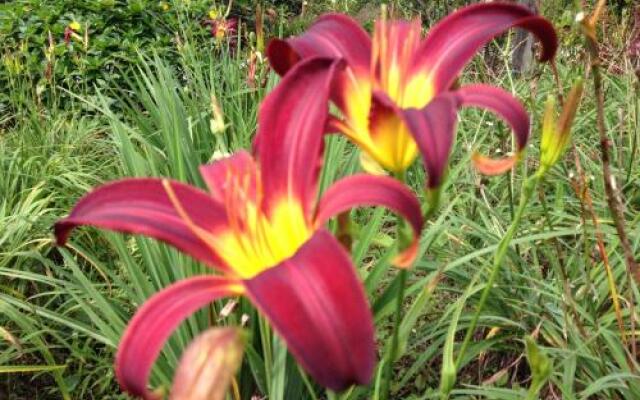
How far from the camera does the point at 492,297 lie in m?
1.71

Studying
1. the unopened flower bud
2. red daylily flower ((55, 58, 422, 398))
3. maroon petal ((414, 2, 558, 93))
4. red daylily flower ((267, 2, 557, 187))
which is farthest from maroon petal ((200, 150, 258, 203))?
the unopened flower bud

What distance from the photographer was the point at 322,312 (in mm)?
534

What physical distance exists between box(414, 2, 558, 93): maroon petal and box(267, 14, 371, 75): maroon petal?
7 centimetres

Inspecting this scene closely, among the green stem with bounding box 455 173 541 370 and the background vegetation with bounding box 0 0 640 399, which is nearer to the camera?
the green stem with bounding box 455 173 541 370

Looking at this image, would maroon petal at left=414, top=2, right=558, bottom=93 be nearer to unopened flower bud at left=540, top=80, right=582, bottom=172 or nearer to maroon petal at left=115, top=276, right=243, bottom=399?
unopened flower bud at left=540, top=80, right=582, bottom=172

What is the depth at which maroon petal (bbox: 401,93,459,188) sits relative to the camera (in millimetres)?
625

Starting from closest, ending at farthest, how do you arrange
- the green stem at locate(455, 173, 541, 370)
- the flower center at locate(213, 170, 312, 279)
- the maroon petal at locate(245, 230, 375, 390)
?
the maroon petal at locate(245, 230, 375, 390) < the flower center at locate(213, 170, 312, 279) < the green stem at locate(455, 173, 541, 370)

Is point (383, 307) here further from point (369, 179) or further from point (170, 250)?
point (369, 179)

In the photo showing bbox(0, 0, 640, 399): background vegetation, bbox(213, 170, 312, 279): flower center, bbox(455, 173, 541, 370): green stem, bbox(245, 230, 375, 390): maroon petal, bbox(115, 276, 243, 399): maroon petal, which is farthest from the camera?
bbox(0, 0, 640, 399): background vegetation

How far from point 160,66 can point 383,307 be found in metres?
1.25

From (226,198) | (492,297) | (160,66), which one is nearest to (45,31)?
(160,66)

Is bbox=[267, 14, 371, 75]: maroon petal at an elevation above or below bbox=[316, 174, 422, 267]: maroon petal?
above

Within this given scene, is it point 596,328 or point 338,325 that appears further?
point 596,328


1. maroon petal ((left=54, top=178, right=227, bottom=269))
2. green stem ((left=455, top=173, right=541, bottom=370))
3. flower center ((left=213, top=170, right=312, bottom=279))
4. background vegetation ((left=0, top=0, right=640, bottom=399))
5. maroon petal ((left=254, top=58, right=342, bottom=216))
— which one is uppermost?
maroon petal ((left=254, top=58, right=342, bottom=216))
